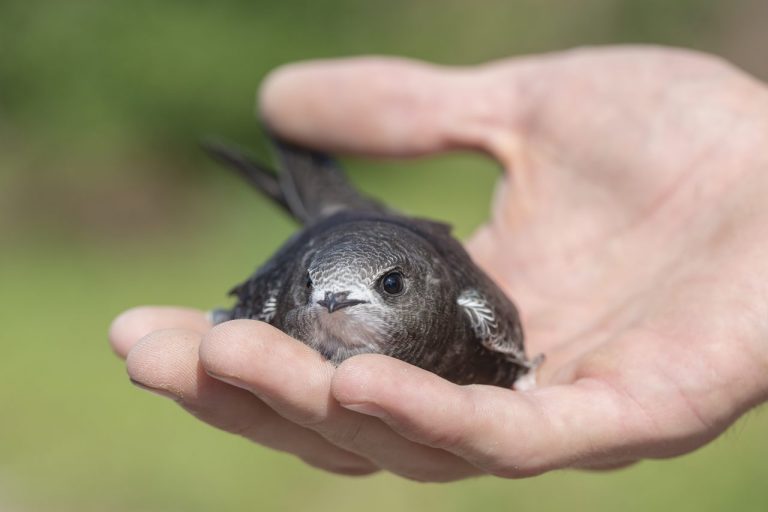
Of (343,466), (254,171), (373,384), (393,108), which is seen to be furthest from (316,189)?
(373,384)

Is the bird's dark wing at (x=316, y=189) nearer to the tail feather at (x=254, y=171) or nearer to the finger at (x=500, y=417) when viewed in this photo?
the tail feather at (x=254, y=171)

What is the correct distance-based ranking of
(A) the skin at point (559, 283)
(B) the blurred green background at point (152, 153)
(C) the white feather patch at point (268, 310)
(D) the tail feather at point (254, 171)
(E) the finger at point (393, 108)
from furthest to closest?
(B) the blurred green background at point (152, 153), (E) the finger at point (393, 108), (D) the tail feather at point (254, 171), (C) the white feather patch at point (268, 310), (A) the skin at point (559, 283)

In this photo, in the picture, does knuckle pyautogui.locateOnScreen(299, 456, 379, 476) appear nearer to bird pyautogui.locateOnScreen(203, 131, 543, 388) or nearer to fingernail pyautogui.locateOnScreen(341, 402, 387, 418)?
bird pyautogui.locateOnScreen(203, 131, 543, 388)

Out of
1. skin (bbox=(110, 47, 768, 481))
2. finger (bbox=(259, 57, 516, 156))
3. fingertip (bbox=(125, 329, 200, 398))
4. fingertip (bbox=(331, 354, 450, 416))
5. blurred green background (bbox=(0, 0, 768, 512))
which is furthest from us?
blurred green background (bbox=(0, 0, 768, 512))

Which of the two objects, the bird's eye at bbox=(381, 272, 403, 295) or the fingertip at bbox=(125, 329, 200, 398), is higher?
the bird's eye at bbox=(381, 272, 403, 295)

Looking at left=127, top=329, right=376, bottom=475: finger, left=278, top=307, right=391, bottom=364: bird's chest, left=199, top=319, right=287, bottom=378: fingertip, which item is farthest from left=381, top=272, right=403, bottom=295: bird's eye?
left=127, top=329, right=376, bottom=475: finger

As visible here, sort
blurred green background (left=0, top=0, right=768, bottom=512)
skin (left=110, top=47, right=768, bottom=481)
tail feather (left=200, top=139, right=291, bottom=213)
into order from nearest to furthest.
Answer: skin (left=110, top=47, right=768, bottom=481), tail feather (left=200, top=139, right=291, bottom=213), blurred green background (left=0, top=0, right=768, bottom=512)

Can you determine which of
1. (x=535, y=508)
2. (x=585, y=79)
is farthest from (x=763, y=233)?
(x=535, y=508)

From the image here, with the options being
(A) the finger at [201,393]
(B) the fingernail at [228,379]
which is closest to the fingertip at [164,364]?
(A) the finger at [201,393]
